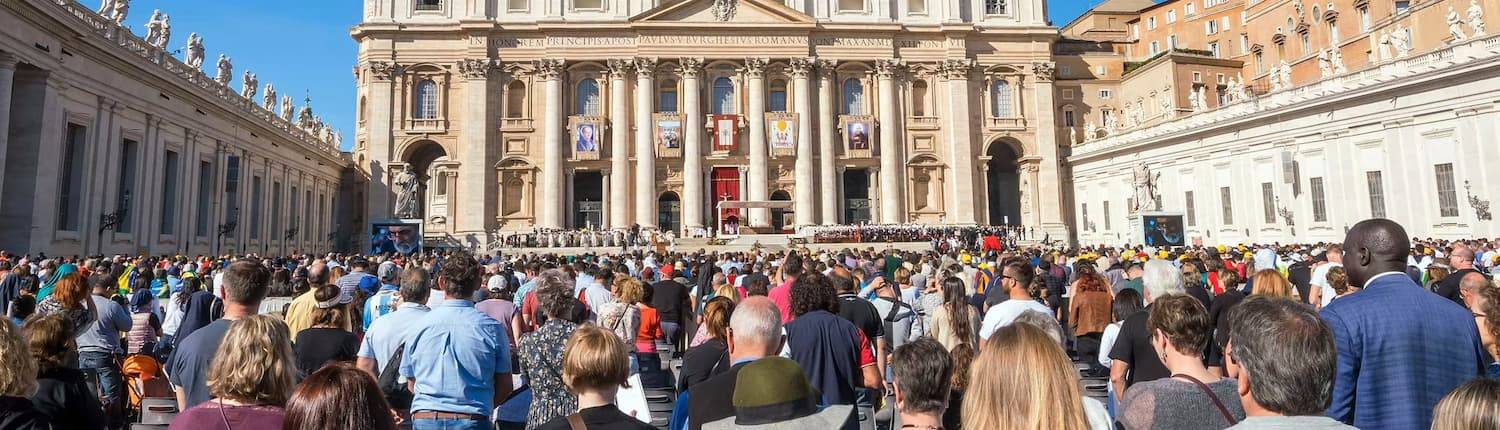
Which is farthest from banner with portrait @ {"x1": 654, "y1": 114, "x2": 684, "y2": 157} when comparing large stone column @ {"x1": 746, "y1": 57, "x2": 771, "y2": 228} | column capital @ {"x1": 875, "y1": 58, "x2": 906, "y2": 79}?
column capital @ {"x1": 875, "y1": 58, "x2": 906, "y2": 79}

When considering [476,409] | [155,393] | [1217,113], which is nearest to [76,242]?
[155,393]

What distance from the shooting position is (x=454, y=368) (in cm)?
452

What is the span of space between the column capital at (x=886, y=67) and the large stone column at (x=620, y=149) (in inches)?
574

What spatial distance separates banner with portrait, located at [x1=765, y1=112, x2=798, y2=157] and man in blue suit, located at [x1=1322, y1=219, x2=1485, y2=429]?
42014 millimetres

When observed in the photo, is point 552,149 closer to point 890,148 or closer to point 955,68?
point 890,148

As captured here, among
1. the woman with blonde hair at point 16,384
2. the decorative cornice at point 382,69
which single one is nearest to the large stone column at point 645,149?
the decorative cornice at point 382,69

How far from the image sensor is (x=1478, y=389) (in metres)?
2.30

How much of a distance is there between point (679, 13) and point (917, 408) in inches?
1743

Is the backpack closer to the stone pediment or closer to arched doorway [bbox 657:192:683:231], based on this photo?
arched doorway [bbox 657:192:683:231]

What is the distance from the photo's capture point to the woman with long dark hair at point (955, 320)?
6.19 meters

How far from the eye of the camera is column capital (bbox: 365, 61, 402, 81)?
44375 mm

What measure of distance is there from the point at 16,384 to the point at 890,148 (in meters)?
44.6

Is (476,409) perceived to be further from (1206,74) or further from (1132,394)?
(1206,74)

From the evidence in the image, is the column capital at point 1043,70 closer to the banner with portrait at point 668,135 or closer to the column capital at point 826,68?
the column capital at point 826,68
